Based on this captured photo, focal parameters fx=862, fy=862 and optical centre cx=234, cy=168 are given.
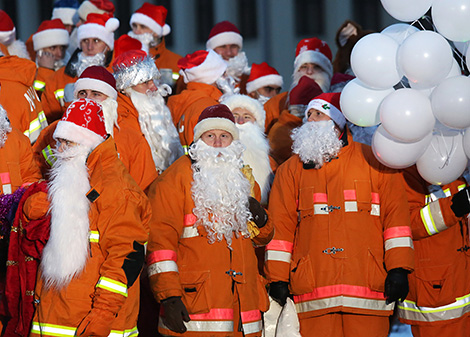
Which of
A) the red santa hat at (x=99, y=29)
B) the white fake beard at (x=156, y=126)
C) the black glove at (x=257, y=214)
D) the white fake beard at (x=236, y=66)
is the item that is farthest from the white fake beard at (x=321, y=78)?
the black glove at (x=257, y=214)

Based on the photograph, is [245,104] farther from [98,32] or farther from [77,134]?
[77,134]

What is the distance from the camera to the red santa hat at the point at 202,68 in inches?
359

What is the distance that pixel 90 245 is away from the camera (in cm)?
574

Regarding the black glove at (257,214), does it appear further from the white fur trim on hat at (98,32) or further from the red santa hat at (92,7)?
the red santa hat at (92,7)

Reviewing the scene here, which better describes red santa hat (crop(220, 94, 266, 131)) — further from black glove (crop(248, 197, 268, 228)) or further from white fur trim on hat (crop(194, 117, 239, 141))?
black glove (crop(248, 197, 268, 228))

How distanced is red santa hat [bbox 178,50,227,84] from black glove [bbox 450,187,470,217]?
3242mm

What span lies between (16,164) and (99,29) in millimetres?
A: 3312

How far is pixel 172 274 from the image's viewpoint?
244 inches

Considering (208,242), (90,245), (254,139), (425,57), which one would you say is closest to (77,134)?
(90,245)

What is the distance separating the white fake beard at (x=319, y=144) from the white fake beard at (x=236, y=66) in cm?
333

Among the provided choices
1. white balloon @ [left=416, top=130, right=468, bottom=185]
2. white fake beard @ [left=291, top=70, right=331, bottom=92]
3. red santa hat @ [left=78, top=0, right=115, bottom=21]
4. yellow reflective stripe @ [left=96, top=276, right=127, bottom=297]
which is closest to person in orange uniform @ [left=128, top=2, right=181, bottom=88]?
red santa hat @ [left=78, top=0, right=115, bottom=21]

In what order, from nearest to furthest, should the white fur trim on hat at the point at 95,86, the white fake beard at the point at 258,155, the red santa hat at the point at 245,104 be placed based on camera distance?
the white fur trim on hat at the point at 95,86 → the white fake beard at the point at 258,155 → the red santa hat at the point at 245,104

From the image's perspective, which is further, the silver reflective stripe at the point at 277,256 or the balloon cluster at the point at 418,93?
the silver reflective stripe at the point at 277,256

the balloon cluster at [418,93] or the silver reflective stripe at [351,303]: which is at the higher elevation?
the balloon cluster at [418,93]
